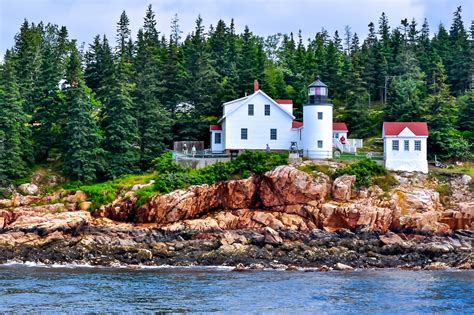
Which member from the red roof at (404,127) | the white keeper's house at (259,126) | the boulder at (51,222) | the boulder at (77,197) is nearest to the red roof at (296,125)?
the white keeper's house at (259,126)

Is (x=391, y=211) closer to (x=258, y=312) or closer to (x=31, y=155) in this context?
(x=258, y=312)

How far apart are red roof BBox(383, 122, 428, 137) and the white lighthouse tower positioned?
3939mm

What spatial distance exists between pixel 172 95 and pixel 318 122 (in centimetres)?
1423

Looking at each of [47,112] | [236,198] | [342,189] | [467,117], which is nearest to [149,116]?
[47,112]

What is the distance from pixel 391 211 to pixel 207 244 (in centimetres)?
1155

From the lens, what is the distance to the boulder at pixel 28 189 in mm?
55688

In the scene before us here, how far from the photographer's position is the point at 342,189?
5316 centimetres

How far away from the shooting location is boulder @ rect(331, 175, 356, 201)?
5303 cm

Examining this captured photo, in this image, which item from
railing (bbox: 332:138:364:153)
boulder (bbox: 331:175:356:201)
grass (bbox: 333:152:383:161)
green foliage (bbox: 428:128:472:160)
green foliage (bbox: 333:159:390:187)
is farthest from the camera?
railing (bbox: 332:138:364:153)

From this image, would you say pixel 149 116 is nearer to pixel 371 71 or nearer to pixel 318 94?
pixel 318 94

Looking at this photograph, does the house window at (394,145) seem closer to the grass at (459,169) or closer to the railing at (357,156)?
the railing at (357,156)

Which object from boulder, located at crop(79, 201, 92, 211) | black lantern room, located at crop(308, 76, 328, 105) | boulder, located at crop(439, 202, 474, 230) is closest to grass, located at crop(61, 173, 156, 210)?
boulder, located at crop(79, 201, 92, 211)

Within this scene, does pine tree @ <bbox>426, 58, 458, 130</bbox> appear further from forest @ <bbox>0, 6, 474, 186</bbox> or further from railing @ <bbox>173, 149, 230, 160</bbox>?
railing @ <bbox>173, 149, 230, 160</bbox>

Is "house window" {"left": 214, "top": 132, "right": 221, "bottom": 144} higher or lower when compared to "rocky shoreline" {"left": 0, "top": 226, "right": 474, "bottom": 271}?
higher
